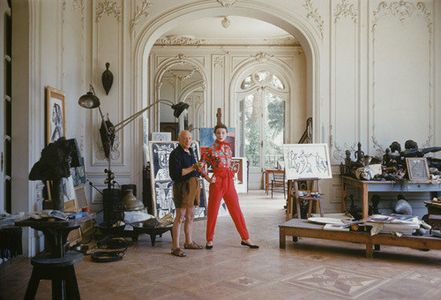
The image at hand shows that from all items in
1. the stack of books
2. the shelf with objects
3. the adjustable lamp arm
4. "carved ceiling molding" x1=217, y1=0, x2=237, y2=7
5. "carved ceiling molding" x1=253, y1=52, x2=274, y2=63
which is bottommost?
the stack of books

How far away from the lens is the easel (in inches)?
289

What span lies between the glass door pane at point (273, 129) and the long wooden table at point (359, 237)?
25.3ft

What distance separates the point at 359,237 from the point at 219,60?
874 centimetres

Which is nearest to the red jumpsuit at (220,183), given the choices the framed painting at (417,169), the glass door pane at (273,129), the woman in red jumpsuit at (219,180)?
the woman in red jumpsuit at (219,180)

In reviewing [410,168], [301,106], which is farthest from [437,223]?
[301,106]

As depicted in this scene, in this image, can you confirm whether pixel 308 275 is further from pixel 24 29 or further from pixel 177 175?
pixel 24 29

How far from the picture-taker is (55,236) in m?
3.50

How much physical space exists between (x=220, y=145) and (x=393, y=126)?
152 inches

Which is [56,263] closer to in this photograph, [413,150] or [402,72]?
[413,150]

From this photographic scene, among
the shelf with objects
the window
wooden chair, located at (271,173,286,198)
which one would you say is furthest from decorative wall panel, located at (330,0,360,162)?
the window

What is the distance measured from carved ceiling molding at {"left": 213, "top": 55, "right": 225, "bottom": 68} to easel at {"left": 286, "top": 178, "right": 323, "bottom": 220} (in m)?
5.93

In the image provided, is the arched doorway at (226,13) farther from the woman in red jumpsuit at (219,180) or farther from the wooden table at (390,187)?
the woman in red jumpsuit at (219,180)

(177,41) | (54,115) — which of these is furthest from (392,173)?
(177,41)

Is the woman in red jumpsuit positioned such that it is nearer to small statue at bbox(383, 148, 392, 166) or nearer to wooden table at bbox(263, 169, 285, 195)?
small statue at bbox(383, 148, 392, 166)
